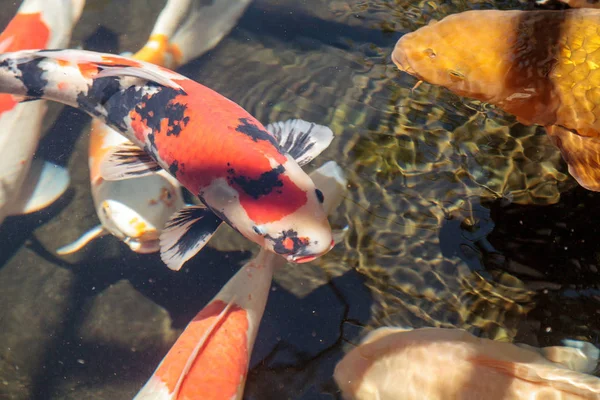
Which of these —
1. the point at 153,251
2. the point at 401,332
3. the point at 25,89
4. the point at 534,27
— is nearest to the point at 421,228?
the point at 401,332

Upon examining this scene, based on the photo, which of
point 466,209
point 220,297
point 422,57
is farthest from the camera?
point 466,209

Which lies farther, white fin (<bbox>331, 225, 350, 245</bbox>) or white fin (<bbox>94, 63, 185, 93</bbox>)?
white fin (<bbox>331, 225, 350, 245</bbox>)

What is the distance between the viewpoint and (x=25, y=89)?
3625 mm

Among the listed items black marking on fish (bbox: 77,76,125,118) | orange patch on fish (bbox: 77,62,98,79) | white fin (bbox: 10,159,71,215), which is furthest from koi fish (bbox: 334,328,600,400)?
white fin (bbox: 10,159,71,215)

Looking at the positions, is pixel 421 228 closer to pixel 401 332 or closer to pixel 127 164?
pixel 401 332

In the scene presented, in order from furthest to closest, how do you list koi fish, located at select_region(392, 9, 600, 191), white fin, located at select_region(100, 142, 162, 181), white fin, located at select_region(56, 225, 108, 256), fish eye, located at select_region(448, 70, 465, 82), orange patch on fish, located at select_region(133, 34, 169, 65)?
orange patch on fish, located at select_region(133, 34, 169, 65)
white fin, located at select_region(56, 225, 108, 256)
white fin, located at select_region(100, 142, 162, 181)
fish eye, located at select_region(448, 70, 465, 82)
koi fish, located at select_region(392, 9, 600, 191)

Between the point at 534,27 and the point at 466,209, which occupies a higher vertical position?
the point at 534,27

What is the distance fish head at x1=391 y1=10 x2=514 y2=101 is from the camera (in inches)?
118

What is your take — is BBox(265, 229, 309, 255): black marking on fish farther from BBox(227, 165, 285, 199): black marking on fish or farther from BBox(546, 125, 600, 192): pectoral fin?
BBox(546, 125, 600, 192): pectoral fin

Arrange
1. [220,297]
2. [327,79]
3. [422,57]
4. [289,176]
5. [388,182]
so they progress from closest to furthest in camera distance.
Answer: [289,176], [422,57], [220,297], [388,182], [327,79]

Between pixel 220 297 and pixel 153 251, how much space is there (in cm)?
93

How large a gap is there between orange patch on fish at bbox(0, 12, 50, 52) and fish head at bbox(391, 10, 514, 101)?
343 centimetres

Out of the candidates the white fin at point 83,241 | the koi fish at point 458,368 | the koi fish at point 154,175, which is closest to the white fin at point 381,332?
the koi fish at point 458,368

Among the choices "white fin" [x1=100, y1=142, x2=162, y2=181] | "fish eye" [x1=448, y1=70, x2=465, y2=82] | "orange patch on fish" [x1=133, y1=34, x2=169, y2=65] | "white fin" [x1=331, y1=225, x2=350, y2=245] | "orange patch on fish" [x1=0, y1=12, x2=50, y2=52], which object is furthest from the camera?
"orange patch on fish" [x1=133, y1=34, x2=169, y2=65]
